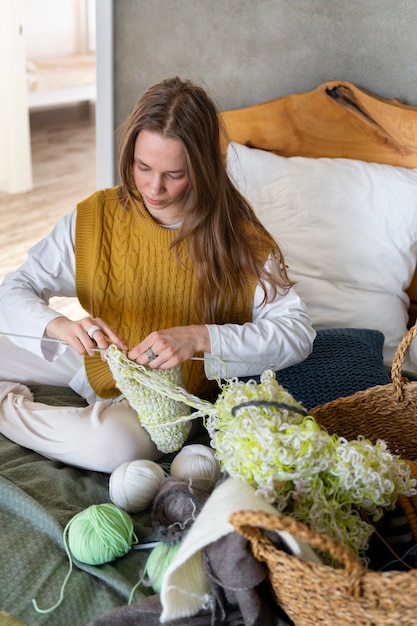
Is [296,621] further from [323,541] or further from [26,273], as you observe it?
[26,273]

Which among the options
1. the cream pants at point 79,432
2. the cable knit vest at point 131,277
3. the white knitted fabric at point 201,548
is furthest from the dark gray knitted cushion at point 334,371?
the white knitted fabric at point 201,548

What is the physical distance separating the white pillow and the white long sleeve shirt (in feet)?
1.17

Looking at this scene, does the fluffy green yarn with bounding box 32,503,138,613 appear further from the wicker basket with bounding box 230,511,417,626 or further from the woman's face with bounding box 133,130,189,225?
the woman's face with bounding box 133,130,189,225

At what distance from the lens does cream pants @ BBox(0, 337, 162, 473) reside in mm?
1525

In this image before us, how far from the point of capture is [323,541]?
99 centimetres

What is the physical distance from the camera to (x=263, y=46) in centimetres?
223

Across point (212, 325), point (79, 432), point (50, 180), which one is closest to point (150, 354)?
point (212, 325)

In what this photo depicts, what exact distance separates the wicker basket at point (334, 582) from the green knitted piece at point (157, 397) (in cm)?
33

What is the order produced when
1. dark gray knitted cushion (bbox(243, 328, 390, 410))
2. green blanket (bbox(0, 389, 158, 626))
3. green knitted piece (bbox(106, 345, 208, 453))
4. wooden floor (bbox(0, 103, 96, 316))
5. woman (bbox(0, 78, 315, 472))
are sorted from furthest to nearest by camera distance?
1. wooden floor (bbox(0, 103, 96, 316))
2. dark gray knitted cushion (bbox(243, 328, 390, 410))
3. woman (bbox(0, 78, 315, 472))
4. green knitted piece (bbox(106, 345, 208, 453))
5. green blanket (bbox(0, 389, 158, 626))

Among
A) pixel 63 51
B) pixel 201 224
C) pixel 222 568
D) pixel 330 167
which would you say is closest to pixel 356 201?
pixel 330 167

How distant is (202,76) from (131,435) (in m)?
1.27

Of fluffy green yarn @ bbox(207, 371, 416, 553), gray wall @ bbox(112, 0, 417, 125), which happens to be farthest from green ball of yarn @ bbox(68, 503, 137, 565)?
gray wall @ bbox(112, 0, 417, 125)

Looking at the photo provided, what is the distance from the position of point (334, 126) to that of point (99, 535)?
1.35 m

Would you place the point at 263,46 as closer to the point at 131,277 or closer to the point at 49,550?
the point at 131,277
